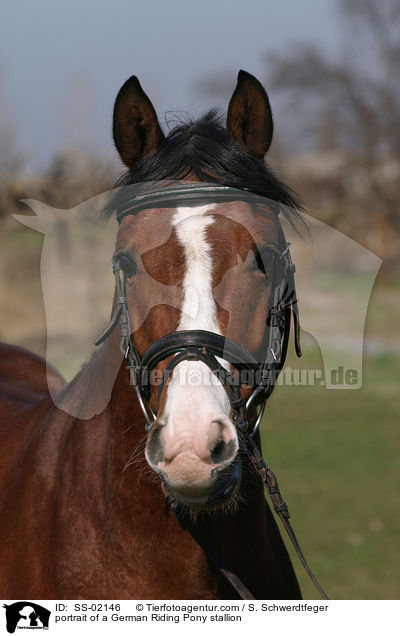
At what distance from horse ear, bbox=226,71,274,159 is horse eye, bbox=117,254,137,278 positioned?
68 cm

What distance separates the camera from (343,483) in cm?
884

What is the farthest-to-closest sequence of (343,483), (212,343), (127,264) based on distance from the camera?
(343,483) < (127,264) < (212,343)

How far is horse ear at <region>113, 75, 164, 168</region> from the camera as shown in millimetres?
2727

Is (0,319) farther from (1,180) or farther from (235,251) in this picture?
(235,251)

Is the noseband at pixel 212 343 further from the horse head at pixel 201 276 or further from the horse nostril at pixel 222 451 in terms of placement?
the horse nostril at pixel 222 451

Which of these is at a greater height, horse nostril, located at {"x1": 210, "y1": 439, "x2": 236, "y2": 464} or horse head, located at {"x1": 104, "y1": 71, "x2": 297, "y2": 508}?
horse head, located at {"x1": 104, "y1": 71, "x2": 297, "y2": 508}

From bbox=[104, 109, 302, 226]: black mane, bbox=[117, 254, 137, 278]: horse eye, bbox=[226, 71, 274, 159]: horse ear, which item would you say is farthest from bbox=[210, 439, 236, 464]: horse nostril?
bbox=[226, 71, 274, 159]: horse ear

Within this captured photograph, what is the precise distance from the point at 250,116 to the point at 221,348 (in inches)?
40.7

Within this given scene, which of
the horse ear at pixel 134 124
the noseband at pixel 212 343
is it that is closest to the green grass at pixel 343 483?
the noseband at pixel 212 343

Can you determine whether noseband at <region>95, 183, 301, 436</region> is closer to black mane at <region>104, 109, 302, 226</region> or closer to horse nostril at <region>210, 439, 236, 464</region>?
black mane at <region>104, 109, 302, 226</region>

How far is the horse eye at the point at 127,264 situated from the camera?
2.54m
